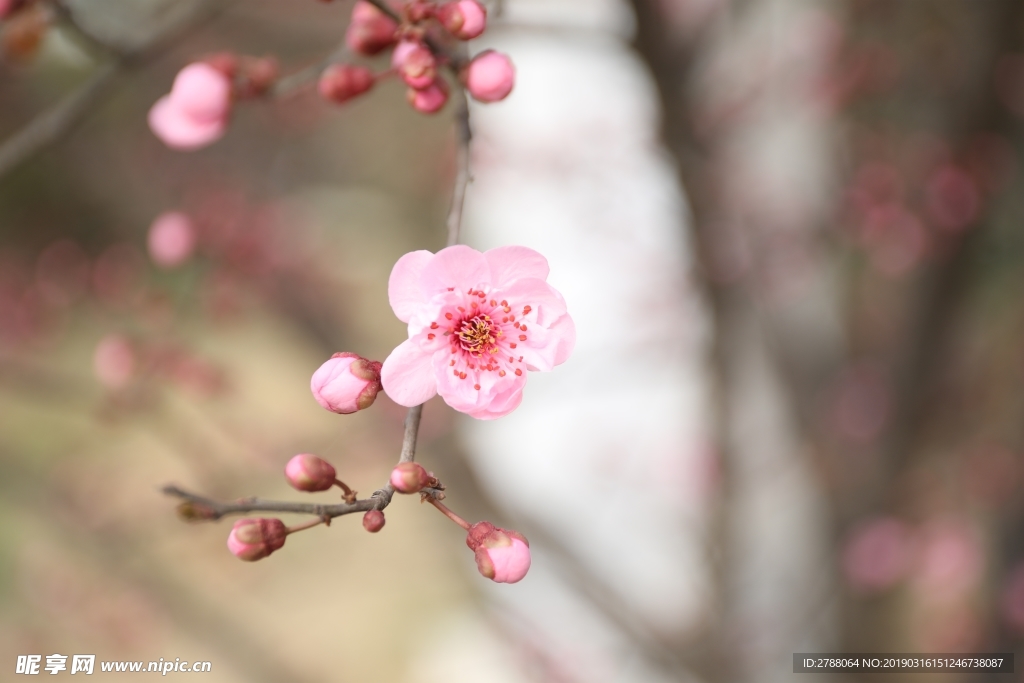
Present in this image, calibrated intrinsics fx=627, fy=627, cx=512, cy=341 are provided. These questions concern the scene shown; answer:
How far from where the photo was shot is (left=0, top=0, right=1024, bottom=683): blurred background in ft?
5.69

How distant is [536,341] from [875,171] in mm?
1840

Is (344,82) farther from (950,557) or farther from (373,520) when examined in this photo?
(950,557)

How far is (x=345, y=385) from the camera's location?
0.63m

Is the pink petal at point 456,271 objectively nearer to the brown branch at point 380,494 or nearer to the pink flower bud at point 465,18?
the brown branch at point 380,494

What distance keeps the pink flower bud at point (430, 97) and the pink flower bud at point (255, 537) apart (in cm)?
50

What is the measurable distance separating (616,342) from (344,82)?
9.39ft

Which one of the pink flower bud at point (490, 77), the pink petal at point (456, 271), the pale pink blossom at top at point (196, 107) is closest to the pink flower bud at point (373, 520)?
the pink petal at point (456, 271)

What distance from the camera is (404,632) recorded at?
4.04 metres

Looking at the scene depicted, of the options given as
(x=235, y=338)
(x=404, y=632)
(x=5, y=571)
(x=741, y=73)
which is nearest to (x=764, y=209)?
(x=741, y=73)

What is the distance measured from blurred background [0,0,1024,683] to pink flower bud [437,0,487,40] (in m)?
0.30

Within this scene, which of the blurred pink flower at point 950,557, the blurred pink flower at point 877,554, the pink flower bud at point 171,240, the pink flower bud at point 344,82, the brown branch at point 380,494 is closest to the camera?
the brown branch at point 380,494

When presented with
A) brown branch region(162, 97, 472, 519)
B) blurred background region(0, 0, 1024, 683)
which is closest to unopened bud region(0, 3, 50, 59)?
blurred background region(0, 0, 1024, 683)

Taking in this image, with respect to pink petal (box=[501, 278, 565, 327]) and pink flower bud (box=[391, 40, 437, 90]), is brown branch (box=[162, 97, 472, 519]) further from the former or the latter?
pink petal (box=[501, 278, 565, 327])

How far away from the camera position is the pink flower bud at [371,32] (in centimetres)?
77
